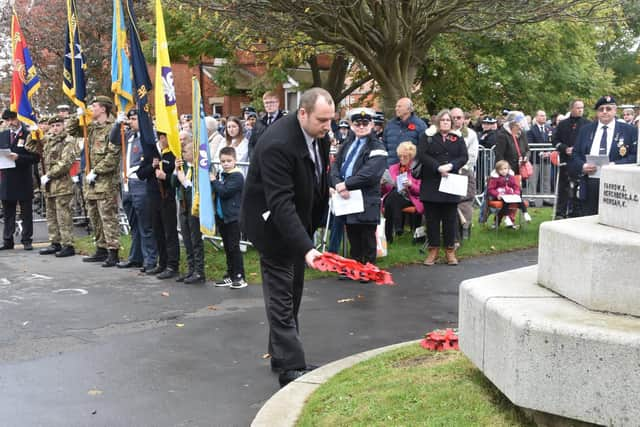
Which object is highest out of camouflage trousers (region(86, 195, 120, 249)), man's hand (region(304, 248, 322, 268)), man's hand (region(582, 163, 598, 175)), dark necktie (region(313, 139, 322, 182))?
dark necktie (region(313, 139, 322, 182))

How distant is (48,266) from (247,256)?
294 cm

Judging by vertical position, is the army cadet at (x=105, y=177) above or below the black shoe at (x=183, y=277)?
above

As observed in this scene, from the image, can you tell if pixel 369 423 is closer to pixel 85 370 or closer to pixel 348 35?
pixel 85 370

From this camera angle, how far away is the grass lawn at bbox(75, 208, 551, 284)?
10.8m

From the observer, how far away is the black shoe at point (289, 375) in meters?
5.91

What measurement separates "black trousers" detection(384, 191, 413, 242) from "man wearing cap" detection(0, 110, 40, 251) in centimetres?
609

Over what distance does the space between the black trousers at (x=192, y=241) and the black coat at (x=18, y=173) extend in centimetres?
444

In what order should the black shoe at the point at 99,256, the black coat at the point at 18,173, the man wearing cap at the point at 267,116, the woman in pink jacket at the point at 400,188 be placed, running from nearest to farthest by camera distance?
1. the black shoe at the point at 99,256
2. the woman in pink jacket at the point at 400,188
3. the man wearing cap at the point at 267,116
4. the black coat at the point at 18,173

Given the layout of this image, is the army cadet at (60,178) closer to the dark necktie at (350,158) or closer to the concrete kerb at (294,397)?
the dark necktie at (350,158)

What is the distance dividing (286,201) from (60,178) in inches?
306

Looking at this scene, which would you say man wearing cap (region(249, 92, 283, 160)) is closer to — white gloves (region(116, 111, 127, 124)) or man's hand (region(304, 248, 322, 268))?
white gloves (region(116, 111, 127, 124))

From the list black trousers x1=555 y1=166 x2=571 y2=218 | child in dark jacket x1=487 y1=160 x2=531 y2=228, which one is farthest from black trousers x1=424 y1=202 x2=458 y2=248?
black trousers x1=555 y1=166 x2=571 y2=218

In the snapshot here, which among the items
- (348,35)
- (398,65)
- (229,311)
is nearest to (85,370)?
(229,311)

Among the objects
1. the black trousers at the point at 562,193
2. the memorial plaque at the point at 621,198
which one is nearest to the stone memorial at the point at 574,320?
the memorial plaque at the point at 621,198
